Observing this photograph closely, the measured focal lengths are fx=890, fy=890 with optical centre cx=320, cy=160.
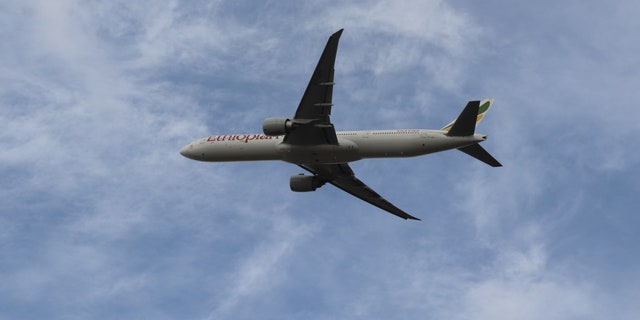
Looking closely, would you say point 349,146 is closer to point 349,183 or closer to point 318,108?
point 318,108

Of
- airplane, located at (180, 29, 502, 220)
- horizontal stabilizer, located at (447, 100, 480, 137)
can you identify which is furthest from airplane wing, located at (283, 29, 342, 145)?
horizontal stabilizer, located at (447, 100, 480, 137)

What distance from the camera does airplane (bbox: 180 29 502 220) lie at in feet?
176

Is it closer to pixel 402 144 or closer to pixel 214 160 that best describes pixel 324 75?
pixel 402 144

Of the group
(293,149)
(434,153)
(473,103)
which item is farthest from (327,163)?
(473,103)

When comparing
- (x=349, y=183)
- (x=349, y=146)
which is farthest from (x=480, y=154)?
(x=349, y=183)

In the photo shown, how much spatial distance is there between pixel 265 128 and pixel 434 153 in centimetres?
1095

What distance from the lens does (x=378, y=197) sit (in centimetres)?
6681

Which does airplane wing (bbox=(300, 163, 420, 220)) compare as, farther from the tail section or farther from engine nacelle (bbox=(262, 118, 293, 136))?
the tail section

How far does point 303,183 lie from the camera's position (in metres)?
64.4

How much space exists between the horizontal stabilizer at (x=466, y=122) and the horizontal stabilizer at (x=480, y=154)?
58.8 inches

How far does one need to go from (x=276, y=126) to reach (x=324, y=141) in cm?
347

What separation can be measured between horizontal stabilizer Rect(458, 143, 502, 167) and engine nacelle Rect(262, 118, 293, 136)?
1116 centimetres

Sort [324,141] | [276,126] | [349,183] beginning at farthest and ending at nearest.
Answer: [349,183] → [324,141] → [276,126]

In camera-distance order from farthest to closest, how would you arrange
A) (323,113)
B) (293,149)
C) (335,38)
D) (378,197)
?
(378,197)
(293,149)
(323,113)
(335,38)
